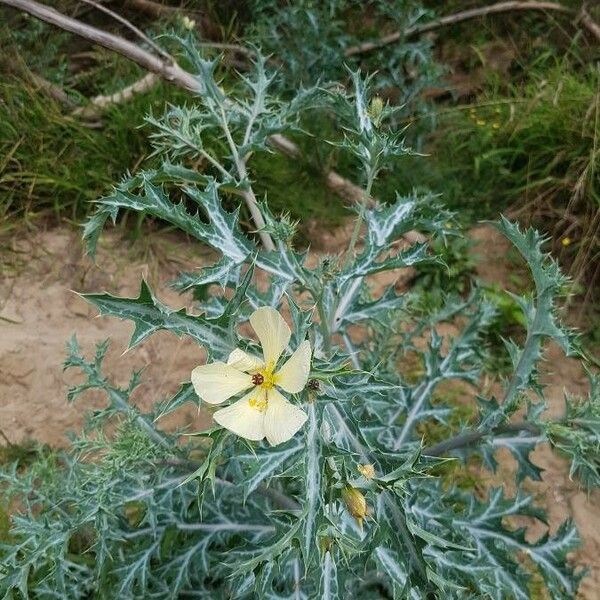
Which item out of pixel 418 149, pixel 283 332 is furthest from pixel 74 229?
pixel 283 332

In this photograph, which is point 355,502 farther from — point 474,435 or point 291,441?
point 474,435

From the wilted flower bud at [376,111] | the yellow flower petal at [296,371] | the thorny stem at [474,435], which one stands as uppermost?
the wilted flower bud at [376,111]

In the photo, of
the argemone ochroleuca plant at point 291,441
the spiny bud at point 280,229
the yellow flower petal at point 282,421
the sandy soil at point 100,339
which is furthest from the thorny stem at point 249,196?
the sandy soil at point 100,339

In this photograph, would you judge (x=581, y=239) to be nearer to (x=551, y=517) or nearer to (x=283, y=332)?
(x=551, y=517)

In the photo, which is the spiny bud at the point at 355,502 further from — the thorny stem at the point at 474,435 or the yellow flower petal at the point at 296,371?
the thorny stem at the point at 474,435

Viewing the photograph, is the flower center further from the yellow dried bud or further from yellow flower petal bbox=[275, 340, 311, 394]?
the yellow dried bud

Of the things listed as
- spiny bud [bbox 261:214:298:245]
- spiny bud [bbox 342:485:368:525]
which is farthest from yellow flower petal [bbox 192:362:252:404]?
spiny bud [bbox 261:214:298:245]
